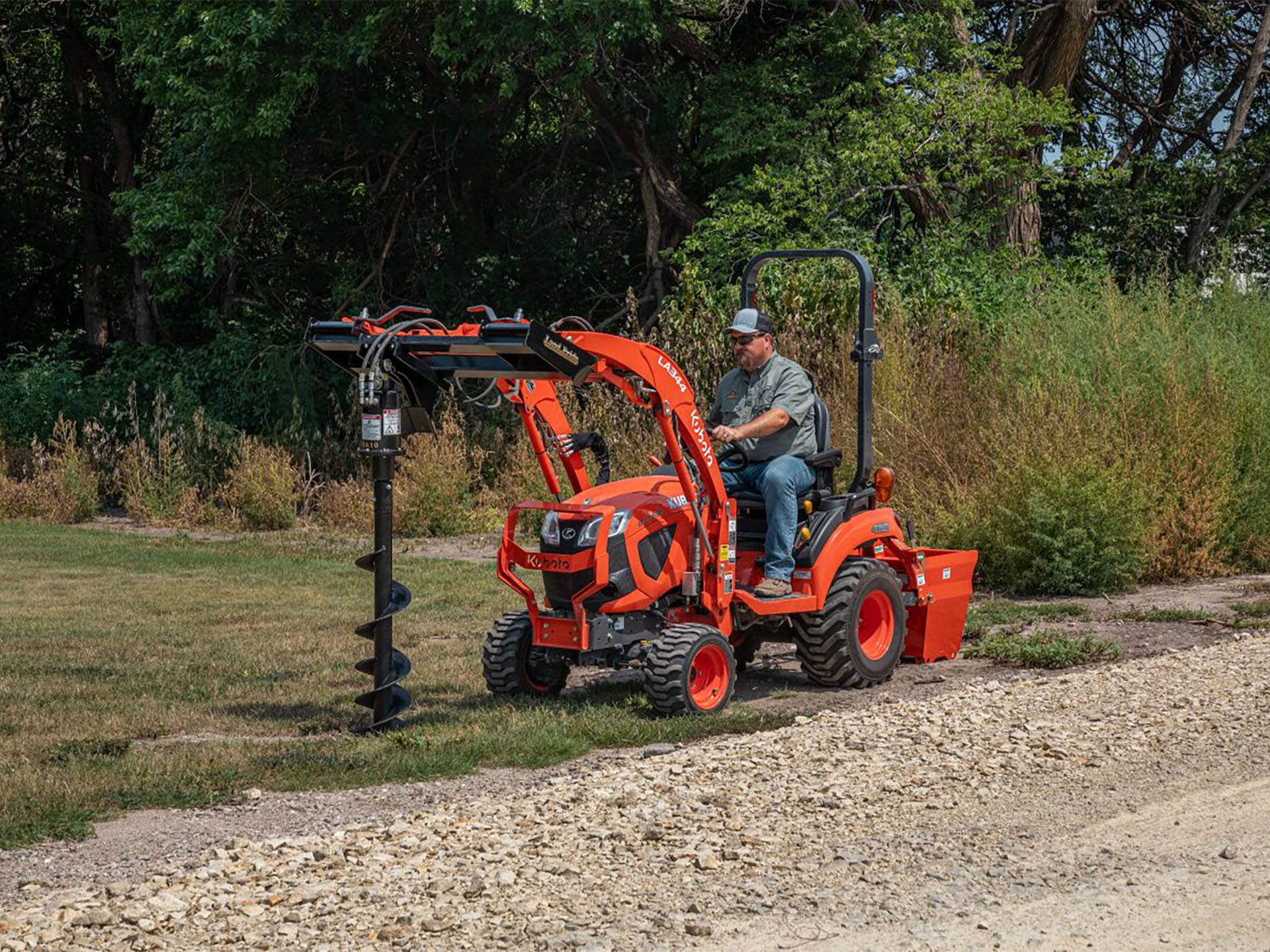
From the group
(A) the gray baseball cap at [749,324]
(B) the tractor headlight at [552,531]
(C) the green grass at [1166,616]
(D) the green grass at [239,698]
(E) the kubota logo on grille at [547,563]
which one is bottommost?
(D) the green grass at [239,698]

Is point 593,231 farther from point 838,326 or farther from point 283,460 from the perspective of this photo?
point 838,326

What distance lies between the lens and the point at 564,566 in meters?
8.23

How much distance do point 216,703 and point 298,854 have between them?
11.2ft

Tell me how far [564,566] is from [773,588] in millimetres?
1189

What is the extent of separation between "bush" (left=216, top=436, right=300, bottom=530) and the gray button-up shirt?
10.9m

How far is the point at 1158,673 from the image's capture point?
8484 millimetres

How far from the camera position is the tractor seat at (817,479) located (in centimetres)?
900

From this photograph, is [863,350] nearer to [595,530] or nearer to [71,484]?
[595,530]

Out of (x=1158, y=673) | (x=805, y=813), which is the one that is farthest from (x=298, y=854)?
(x=1158, y=673)

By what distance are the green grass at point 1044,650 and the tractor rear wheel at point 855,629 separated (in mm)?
844

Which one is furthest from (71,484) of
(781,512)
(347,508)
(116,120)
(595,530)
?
(781,512)

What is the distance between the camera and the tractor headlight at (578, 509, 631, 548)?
26.8 ft

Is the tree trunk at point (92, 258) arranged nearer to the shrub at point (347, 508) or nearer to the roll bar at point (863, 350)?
the shrub at point (347, 508)

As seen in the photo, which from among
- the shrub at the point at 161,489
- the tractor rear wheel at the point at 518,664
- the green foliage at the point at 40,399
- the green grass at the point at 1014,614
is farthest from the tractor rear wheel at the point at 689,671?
the green foliage at the point at 40,399
